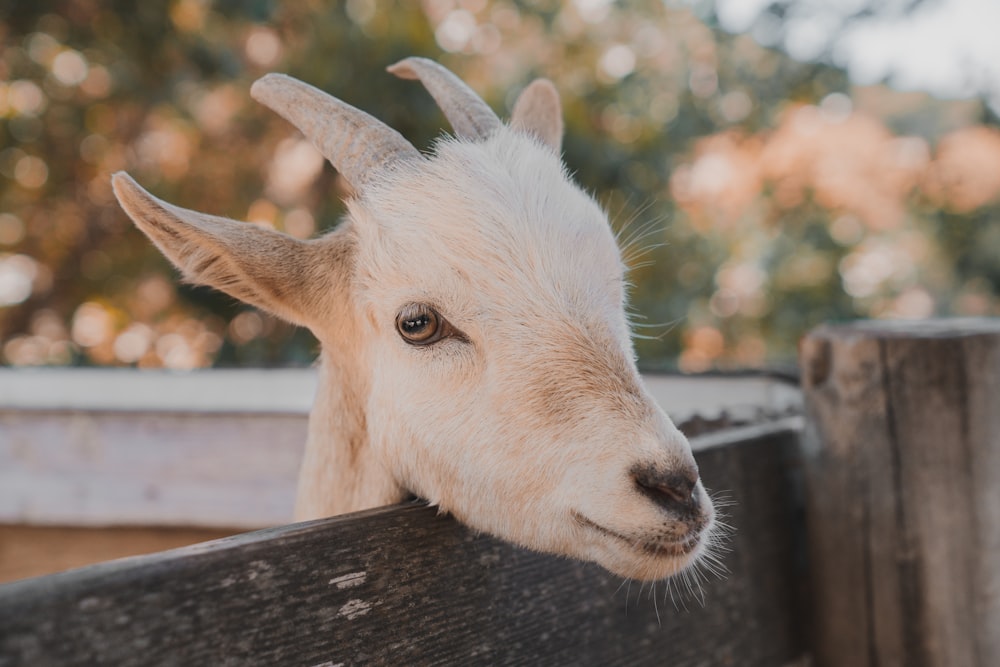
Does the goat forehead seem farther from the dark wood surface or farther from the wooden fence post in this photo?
the wooden fence post

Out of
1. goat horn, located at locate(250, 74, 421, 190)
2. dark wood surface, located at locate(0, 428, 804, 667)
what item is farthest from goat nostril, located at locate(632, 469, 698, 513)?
goat horn, located at locate(250, 74, 421, 190)

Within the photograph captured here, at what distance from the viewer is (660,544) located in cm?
140

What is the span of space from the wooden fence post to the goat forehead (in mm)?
693

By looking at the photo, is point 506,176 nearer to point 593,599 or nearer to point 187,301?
point 593,599

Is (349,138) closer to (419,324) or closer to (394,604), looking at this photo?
(419,324)

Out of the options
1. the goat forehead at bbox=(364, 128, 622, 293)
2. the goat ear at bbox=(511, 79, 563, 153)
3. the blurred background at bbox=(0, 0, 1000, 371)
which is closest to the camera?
A: the goat forehead at bbox=(364, 128, 622, 293)

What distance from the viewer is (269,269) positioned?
1.83m

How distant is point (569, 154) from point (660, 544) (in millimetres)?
6118

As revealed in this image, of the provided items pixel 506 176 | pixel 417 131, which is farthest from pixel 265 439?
pixel 417 131

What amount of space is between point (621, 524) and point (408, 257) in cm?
70

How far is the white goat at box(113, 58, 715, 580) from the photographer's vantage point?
4.75ft

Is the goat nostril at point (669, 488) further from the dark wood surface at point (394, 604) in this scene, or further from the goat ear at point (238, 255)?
the goat ear at point (238, 255)

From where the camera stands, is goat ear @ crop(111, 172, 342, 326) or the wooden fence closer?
the wooden fence

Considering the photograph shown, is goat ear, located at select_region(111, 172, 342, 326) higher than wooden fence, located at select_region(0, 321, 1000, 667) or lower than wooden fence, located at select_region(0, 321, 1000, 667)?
higher
